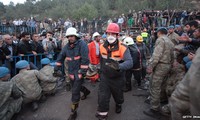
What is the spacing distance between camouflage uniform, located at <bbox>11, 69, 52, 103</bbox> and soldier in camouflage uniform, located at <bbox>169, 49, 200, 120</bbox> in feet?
13.4

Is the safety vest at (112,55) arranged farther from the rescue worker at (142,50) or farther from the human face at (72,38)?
the rescue worker at (142,50)

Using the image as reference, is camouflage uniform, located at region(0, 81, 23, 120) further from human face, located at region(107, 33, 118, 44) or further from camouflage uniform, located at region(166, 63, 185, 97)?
camouflage uniform, located at region(166, 63, 185, 97)

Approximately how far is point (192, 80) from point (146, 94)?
4.72m

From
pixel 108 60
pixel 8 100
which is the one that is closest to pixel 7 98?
pixel 8 100

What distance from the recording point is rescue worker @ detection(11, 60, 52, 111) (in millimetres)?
4719

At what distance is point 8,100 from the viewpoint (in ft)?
13.6

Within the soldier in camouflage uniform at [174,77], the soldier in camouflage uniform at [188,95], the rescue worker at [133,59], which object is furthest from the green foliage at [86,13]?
the soldier in camouflage uniform at [188,95]

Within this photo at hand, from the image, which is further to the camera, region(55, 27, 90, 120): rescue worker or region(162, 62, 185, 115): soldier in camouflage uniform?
region(162, 62, 185, 115): soldier in camouflage uniform

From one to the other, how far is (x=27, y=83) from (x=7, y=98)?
80cm

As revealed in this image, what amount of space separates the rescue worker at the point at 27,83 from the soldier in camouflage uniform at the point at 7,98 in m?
0.32

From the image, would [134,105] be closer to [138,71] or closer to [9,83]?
[138,71]

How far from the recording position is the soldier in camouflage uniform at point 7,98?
154 inches

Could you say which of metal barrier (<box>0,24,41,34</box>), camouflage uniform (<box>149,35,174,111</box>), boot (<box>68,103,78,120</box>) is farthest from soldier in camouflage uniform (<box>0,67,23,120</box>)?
metal barrier (<box>0,24,41,34</box>)

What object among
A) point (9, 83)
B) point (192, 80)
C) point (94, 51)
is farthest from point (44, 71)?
point (192, 80)
